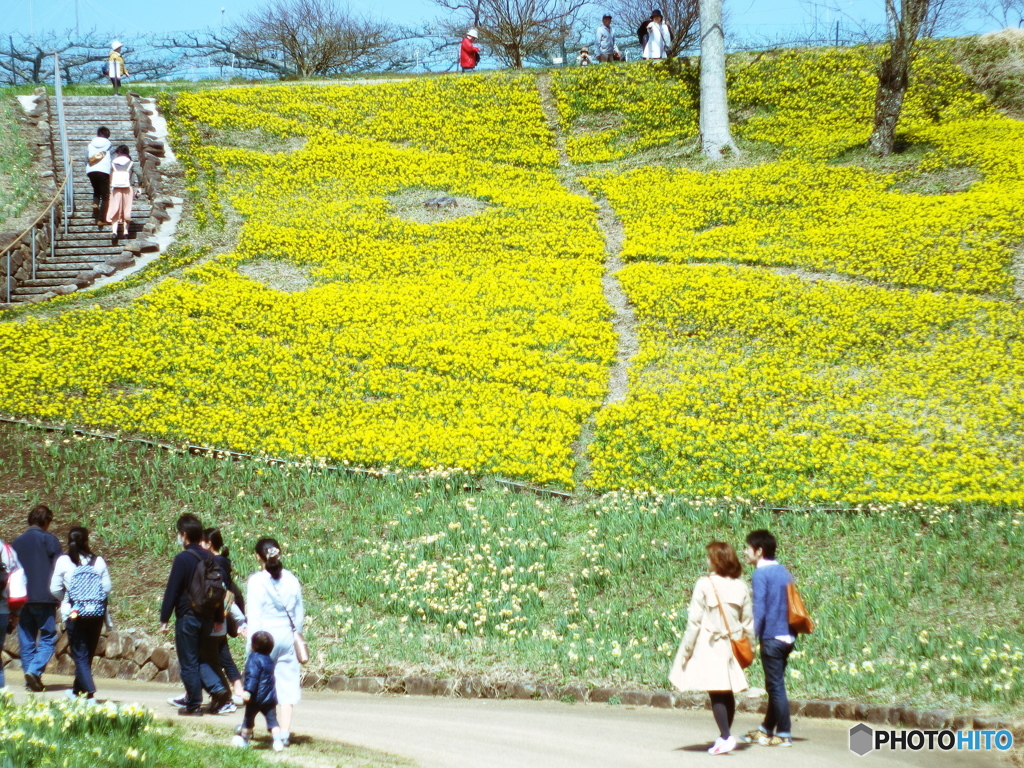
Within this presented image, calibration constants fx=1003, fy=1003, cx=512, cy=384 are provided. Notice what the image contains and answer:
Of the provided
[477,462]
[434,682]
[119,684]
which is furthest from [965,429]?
[119,684]

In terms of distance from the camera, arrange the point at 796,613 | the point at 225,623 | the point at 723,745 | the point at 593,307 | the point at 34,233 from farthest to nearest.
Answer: the point at 34,233
the point at 593,307
the point at 225,623
the point at 796,613
the point at 723,745

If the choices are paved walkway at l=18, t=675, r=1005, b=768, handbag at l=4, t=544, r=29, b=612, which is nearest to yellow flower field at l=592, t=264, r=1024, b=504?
paved walkway at l=18, t=675, r=1005, b=768

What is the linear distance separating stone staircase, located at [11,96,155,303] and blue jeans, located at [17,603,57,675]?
1343 centimetres

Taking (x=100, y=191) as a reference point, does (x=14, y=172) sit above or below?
above

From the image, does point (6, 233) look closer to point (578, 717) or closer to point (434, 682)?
point (434, 682)

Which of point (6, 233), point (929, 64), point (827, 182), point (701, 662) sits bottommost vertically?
point (701, 662)

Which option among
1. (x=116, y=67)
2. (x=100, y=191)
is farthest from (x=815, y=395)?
(x=116, y=67)

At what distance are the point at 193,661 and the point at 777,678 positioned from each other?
4.72m

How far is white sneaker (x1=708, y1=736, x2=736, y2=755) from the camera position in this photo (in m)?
7.04

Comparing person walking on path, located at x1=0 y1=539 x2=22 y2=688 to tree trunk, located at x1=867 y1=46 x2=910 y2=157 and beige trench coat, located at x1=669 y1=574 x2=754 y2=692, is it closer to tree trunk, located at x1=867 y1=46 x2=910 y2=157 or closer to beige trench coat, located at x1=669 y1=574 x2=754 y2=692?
beige trench coat, located at x1=669 y1=574 x2=754 y2=692

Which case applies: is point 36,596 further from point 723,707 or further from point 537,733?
point 723,707

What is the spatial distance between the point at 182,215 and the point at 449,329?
1014 centimetres

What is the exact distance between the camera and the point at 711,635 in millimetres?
7070

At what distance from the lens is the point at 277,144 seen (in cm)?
3109
